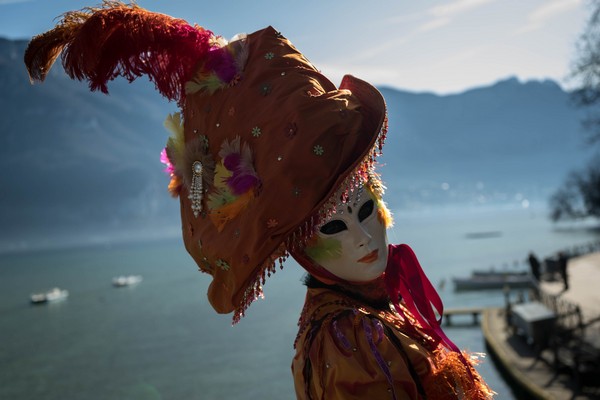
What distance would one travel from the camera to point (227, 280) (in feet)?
9.59

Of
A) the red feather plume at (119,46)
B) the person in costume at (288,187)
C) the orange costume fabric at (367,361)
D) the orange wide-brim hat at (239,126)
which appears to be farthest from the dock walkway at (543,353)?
the red feather plume at (119,46)

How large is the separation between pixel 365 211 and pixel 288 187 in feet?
2.30

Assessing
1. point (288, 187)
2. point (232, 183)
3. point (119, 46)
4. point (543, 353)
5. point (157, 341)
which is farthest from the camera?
point (157, 341)

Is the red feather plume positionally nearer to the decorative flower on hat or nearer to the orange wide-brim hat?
the orange wide-brim hat

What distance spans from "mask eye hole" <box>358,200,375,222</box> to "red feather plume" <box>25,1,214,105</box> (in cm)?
123

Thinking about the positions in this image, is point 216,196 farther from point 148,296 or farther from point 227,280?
point 148,296

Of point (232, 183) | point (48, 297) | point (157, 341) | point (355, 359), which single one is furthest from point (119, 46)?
point (48, 297)

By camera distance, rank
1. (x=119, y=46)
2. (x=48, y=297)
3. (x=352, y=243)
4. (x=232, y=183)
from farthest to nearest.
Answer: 1. (x=48, y=297)
2. (x=352, y=243)
3. (x=119, y=46)
4. (x=232, y=183)

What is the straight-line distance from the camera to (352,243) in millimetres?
3205

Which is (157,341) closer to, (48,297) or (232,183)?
(48,297)

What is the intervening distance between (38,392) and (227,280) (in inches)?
1186

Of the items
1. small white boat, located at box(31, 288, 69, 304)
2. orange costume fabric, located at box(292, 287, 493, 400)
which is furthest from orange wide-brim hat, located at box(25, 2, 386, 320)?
small white boat, located at box(31, 288, 69, 304)

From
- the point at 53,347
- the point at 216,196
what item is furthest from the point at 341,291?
the point at 53,347

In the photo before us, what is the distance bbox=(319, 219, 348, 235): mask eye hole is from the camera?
3.18 meters
